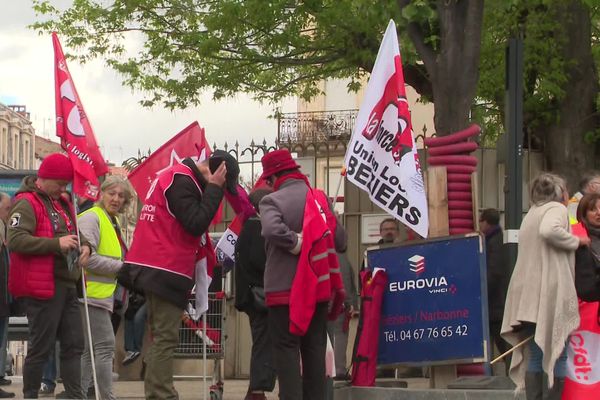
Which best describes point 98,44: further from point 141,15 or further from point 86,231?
point 86,231

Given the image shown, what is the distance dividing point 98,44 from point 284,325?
13.4 m

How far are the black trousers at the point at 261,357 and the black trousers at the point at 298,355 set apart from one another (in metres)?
2.25

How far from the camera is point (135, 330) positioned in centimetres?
1516

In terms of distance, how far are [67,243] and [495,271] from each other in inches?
217

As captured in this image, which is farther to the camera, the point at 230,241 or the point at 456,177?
the point at 230,241

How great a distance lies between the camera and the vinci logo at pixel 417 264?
36.7 ft

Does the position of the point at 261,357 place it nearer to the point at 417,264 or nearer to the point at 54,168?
the point at 417,264

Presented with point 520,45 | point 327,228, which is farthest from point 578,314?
point 520,45

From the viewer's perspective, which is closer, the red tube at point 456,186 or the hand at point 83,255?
the hand at point 83,255

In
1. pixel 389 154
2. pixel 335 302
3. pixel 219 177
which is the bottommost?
pixel 335 302

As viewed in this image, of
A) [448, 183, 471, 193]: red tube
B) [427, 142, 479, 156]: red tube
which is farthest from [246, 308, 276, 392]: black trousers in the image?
[427, 142, 479, 156]: red tube

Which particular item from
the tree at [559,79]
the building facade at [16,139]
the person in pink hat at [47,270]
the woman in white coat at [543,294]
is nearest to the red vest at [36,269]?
the person in pink hat at [47,270]

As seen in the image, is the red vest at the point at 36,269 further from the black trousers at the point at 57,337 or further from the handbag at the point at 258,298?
the handbag at the point at 258,298

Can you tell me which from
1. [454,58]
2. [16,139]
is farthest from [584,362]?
[16,139]
